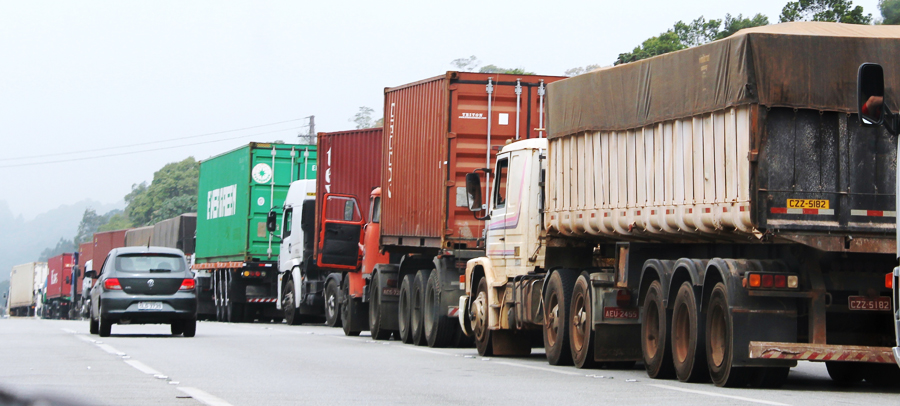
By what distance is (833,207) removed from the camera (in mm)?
10258

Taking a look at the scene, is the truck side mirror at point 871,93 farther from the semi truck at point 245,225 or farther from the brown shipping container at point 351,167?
the semi truck at point 245,225

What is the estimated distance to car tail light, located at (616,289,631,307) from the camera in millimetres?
12812

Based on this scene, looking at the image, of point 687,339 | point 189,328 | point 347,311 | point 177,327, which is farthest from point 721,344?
point 347,311

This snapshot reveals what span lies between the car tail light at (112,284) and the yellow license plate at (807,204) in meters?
13.0

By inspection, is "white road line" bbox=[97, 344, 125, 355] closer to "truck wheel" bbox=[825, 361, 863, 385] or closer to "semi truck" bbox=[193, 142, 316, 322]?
"truck wheel" bbox=[825, 361, 863, 385]

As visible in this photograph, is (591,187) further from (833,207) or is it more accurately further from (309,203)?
(309,203)

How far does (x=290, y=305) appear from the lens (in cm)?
2930

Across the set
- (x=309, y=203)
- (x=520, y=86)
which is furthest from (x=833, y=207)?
(x=309, y=203)

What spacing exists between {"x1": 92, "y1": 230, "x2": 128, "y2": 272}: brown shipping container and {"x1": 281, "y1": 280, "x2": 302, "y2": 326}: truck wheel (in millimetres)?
23834

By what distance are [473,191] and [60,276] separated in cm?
4826

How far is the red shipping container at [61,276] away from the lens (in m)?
59.3

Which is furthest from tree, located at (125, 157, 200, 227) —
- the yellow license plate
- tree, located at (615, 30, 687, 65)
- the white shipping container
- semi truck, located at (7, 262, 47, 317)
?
the yellow license plate

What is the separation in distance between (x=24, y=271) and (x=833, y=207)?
231 feet

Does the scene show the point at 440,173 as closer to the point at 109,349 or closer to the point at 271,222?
the point at 109,349
